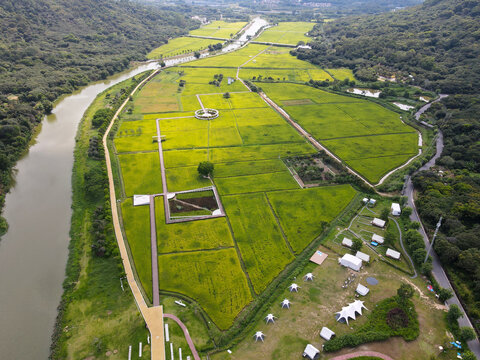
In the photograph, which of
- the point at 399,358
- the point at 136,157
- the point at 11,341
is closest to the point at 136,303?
the point at 11,341

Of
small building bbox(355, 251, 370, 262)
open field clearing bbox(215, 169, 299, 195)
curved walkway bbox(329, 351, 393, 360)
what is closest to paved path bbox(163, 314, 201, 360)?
curved walkway bbox(329, 351, 393, 360)

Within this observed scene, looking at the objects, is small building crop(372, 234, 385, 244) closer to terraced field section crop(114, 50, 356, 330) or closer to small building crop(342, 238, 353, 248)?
small building crop(342, 238, 353, 248)

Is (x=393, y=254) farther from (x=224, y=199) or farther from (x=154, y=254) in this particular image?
(x=154, y=254)

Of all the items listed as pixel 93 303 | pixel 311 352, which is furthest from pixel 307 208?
pixel 93 303

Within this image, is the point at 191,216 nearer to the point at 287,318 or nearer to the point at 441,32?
the point at 287,318

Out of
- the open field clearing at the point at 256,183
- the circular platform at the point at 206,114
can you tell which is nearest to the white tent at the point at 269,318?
the open field clearing at the point at 256,183
